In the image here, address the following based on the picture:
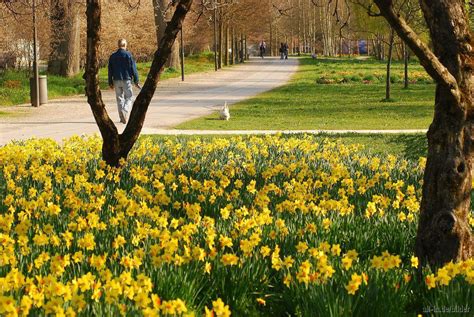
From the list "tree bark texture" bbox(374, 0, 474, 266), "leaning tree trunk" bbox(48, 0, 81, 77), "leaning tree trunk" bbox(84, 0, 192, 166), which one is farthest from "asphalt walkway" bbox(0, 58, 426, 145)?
"tree bark texture" bbox(374, 0, 474, 266)

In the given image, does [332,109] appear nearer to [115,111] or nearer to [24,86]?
[115,111]

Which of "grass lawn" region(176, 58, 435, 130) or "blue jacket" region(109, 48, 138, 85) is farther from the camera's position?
"grass lawn" region(176, 58, 435, 130)

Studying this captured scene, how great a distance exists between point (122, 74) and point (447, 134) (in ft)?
45.3

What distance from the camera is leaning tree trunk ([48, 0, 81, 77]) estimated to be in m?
32.9

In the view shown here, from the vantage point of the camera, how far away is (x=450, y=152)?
5.36 m

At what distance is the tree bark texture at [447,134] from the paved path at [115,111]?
1092cm

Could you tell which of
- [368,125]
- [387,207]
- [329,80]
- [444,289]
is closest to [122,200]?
[387,207]

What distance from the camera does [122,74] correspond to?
60.6ft

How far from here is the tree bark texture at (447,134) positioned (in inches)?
206

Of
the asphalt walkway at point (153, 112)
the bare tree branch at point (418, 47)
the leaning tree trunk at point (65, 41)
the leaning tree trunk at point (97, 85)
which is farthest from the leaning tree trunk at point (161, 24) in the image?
the bare tree branch at point (418, 47)

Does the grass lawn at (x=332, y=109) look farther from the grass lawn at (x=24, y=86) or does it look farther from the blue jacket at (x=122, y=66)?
the grass lawn at (x=24, y=86)

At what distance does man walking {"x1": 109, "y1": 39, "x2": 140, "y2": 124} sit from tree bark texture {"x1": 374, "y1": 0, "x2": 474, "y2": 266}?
13.0 metres

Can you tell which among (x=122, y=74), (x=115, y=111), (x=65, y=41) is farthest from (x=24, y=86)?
(x=122, y=74)

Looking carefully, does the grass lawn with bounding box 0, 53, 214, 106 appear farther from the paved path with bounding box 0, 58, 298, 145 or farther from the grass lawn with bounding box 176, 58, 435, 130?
the grass lawn with bounding box 176, 58, 435, 130
